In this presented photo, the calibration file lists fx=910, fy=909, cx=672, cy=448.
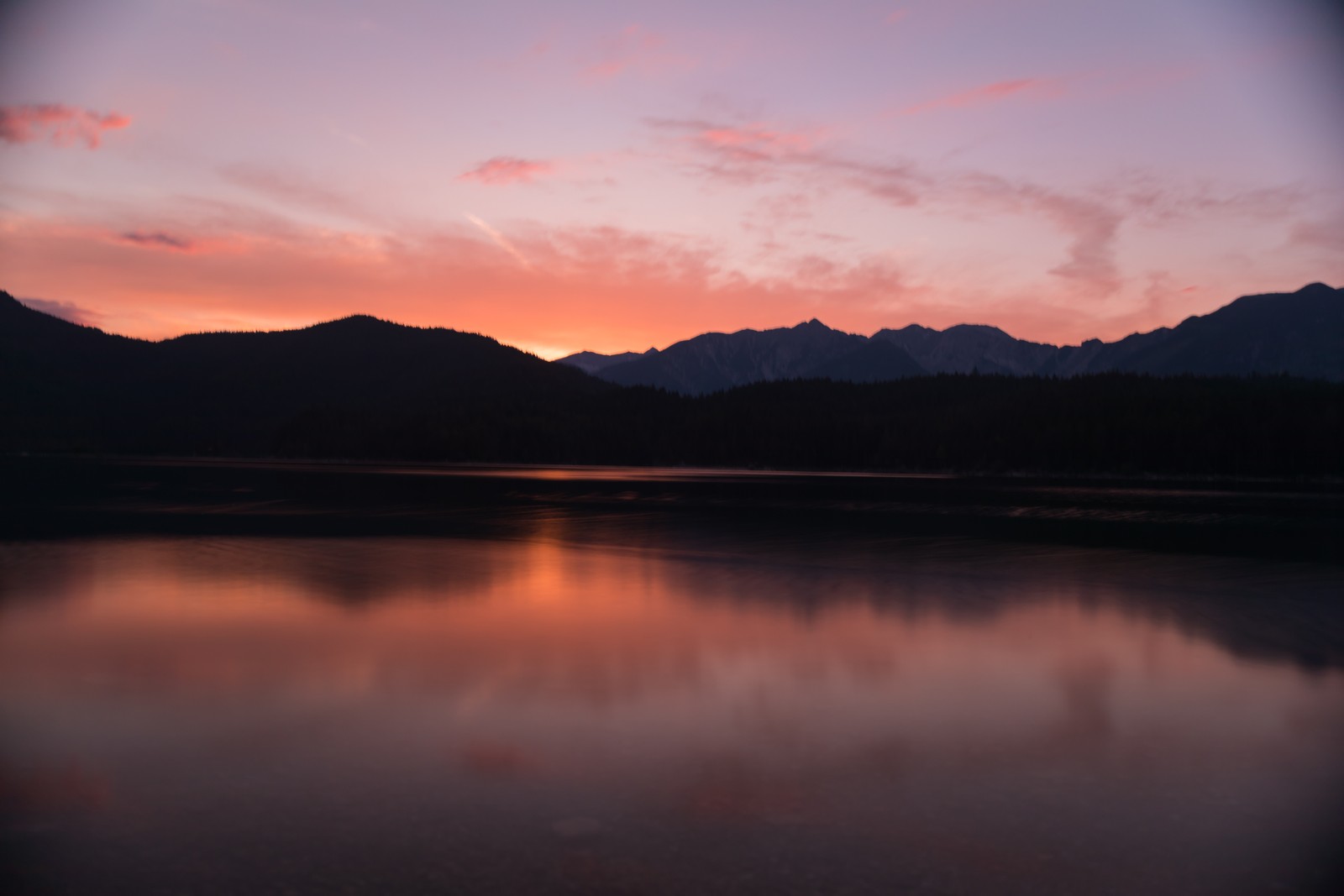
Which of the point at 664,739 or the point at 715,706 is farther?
the point at 715,706

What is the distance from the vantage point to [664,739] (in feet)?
42.1

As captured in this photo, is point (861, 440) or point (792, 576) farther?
point (861, 440)

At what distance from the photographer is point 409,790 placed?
10570 millimetres

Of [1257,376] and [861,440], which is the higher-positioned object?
[1257,376]

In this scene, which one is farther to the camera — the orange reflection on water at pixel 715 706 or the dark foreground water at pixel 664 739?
the orange reflection on water at pixel 715 706

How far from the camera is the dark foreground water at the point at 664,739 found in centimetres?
875

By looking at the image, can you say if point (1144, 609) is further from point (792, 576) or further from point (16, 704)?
point (16, 704)

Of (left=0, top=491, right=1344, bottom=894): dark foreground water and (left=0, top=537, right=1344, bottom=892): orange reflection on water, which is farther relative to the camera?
(left=0, top=537, right=1344, bottom=892): orange reflection on water

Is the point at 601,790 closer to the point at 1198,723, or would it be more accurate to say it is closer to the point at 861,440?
the point at 1198,723

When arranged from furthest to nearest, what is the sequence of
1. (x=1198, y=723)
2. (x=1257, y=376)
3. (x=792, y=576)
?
(x=1257, y=376) → (x=792, y=576) → (x=1198, y=723)

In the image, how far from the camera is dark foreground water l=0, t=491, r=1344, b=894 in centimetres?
875

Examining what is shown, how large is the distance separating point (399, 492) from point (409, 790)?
73.3m

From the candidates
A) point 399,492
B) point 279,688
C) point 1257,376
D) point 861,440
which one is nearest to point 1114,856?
point 279,688

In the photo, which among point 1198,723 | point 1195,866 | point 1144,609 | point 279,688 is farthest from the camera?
point 1144,609
